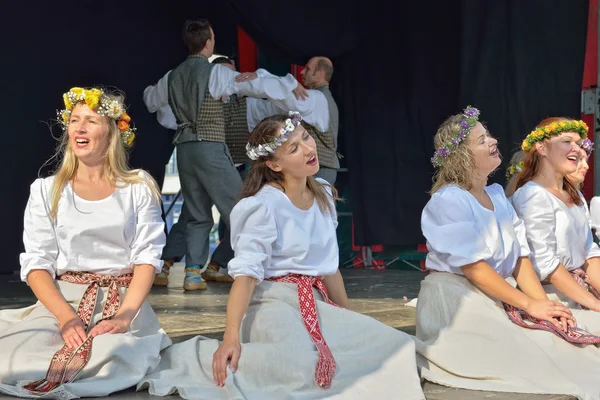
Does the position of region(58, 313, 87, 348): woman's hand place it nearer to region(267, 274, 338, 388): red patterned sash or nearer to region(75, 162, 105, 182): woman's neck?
region(75, 162, 105, 182): woman's neck

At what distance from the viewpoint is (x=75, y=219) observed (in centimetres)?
324

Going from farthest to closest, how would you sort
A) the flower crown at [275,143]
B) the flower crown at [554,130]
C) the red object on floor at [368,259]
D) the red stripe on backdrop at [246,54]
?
the red stripe on backdrop at [246,54]
the red object on floor at [368,259]
the flower crown at [554,130]
the flower crown at [275,143]

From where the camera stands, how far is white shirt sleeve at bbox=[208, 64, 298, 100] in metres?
5.54

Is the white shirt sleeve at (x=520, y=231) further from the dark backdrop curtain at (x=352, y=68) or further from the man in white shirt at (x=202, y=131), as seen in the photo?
the dark backdrop curtain at (x=352, y=68)

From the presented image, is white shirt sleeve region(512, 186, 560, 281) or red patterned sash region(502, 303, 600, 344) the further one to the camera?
white shirt sleeve region(512, 186, 560, 281)

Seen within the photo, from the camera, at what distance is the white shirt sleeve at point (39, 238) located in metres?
3.20

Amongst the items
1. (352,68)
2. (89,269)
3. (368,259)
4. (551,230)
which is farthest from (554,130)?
(368,259)

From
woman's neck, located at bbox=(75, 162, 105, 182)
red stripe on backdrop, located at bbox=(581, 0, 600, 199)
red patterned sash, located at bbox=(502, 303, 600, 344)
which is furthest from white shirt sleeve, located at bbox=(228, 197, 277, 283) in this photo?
red stripe on backdrop, located at bbox=(581, 0, 600, 199)

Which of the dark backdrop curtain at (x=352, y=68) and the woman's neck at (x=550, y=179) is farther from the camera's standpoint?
the dark backdrop curtain at (x=352, y=68)

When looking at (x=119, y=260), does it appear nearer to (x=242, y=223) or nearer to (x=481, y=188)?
(x=242, y=223)

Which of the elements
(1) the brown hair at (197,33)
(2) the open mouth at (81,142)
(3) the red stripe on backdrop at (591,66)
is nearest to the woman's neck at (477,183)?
(2) the open mouth at (81,142)

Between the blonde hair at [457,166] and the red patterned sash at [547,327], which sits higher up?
the blonde hair at [457,166]

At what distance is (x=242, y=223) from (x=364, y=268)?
4.08m

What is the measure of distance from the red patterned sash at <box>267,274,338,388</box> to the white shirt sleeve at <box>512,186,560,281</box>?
2.93ft
